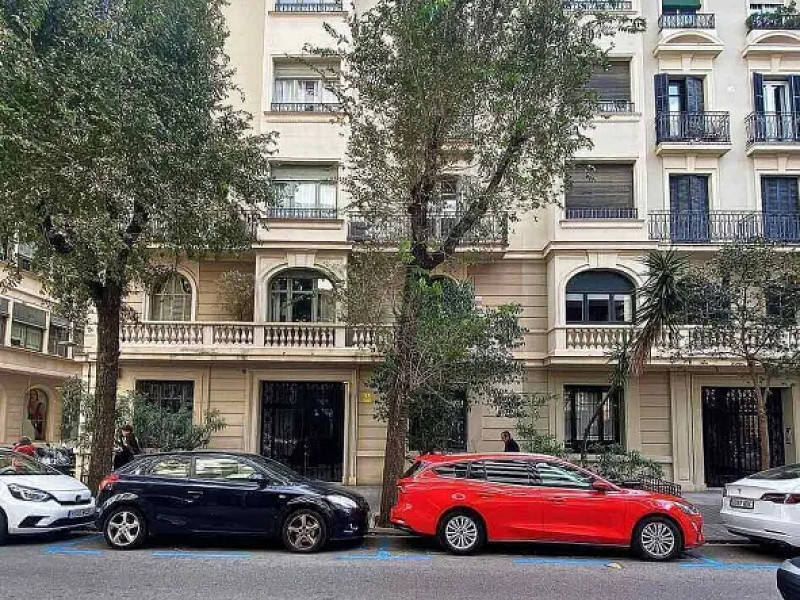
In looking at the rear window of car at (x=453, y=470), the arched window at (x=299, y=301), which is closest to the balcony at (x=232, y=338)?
the arched window at (x=299, y=301)

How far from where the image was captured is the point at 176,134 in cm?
1305

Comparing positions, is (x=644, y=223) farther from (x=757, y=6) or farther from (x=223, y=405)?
(x=223, y=405)

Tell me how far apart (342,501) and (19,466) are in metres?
5.55

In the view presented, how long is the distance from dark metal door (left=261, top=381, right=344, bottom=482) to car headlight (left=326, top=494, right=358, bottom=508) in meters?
8.86

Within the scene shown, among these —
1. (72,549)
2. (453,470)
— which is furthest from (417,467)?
(72,549)

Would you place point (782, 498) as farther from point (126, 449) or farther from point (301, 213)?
point (301, 213)

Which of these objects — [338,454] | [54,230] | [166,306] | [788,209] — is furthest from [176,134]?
[788,209]

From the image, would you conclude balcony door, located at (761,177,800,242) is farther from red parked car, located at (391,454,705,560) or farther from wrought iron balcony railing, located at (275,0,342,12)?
wrought iron balcony railing, located at (275,0,342,12)

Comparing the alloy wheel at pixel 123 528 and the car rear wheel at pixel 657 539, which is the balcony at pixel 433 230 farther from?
the alloy wheel at pixel 123 528

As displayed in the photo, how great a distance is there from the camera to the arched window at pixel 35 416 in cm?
3253

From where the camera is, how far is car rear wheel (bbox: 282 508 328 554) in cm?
1041

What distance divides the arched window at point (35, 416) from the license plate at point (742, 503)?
1200 inches

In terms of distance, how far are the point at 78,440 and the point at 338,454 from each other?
21.9 feet

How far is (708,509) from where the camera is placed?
15406mm
